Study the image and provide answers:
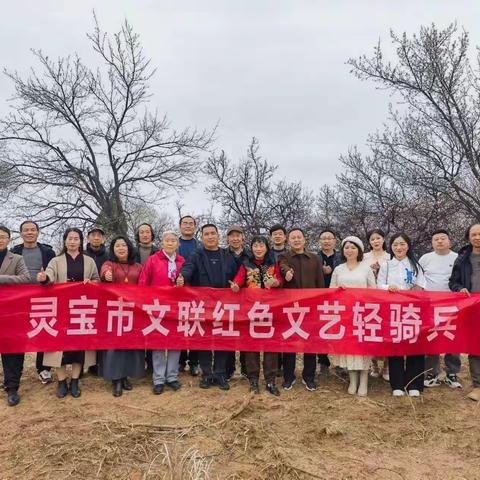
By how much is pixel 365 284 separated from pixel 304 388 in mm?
1407

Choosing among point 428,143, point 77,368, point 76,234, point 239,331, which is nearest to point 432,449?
point 239,331

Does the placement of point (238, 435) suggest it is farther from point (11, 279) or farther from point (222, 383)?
point (11, 279)

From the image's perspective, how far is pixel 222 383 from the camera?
4.68 metres

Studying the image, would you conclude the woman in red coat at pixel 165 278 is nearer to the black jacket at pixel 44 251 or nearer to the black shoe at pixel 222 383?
the black shoe at pixel 222 383

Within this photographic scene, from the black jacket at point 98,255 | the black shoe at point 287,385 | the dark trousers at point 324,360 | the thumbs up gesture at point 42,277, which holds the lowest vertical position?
the black shoe at point 287,385

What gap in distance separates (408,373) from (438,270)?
133cm

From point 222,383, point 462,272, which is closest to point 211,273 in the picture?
point 222,383

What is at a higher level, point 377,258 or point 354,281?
point 377,258

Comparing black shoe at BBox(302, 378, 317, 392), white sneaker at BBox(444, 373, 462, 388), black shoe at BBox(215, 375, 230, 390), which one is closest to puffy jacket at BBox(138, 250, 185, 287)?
black shoe at BBox(215, 375, 230, 390)

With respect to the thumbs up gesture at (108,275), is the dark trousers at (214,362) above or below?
below

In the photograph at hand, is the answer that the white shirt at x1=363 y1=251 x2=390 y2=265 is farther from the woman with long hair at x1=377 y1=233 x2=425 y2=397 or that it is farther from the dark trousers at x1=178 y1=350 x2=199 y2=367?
the dark trousers at x1=178 y1=350 x2=199 y2=367

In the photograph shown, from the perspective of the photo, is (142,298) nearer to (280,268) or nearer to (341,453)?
(280,268)

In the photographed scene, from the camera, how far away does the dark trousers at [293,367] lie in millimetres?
4758

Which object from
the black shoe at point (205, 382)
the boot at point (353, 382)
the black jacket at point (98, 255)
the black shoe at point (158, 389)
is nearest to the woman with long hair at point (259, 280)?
the black shoe at point (205, 382)
